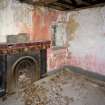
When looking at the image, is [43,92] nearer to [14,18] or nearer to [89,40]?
[14,18]

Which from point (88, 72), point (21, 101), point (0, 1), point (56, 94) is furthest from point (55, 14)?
point (21, 101)

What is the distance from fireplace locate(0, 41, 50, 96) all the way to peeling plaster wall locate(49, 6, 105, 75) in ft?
2.64

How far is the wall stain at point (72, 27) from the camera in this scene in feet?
14.6

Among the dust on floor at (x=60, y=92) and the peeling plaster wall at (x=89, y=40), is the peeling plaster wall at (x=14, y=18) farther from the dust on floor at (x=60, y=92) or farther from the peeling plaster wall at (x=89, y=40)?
the peeling plaster wall at (x=89, y=40)

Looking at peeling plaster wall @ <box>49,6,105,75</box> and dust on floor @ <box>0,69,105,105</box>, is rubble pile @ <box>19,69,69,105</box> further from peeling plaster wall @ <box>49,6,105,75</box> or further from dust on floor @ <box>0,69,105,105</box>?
peeling plaster wall @ <box>49,6,105,75</box>

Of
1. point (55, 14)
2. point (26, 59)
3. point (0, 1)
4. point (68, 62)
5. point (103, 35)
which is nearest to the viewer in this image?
point (0, 1)

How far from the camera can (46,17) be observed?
13.4 ft

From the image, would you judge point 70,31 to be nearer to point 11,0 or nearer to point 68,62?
point 68,62

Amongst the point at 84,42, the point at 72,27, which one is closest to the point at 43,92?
the point at 84,42

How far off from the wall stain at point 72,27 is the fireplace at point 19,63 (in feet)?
4.21

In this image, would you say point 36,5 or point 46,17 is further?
point 46,17

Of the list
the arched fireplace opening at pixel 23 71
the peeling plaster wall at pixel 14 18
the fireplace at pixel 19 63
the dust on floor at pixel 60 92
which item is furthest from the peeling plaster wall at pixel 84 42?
the peeling plaster wall at pixel 14 18

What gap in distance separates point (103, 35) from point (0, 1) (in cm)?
281

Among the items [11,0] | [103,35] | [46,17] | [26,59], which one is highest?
[11,0]
